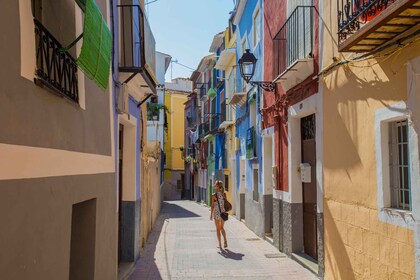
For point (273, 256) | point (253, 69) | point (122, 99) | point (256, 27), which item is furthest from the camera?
point (256, 27)

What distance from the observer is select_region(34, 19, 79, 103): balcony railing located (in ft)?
11.5

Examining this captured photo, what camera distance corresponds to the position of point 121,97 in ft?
25.1

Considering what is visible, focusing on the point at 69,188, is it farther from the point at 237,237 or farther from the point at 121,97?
the point at 237,237

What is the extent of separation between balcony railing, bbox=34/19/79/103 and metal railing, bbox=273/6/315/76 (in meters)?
5.04

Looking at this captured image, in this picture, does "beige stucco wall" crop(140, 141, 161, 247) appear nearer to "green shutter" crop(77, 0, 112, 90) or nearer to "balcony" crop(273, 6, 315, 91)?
"balcony" crop(273, 6, 315, 91)

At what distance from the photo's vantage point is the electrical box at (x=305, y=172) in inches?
345

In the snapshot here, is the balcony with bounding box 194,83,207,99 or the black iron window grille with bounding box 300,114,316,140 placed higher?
the balcony with bounding box 194,83,207,99

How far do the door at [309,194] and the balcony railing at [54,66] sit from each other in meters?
5.57

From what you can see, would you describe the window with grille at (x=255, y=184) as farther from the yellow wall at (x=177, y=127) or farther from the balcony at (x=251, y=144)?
the yellow wall at (x=177, y=127)

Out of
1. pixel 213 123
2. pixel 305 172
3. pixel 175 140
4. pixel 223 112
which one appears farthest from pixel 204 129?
pixel 305 172

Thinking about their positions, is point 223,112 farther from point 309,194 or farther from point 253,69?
point 309,194

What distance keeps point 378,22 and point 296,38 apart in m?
4.67

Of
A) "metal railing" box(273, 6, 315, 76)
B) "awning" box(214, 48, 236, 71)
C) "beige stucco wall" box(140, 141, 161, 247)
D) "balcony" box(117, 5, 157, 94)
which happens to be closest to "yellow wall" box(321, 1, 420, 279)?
"metal railing" box(273, 6, 315, 76)

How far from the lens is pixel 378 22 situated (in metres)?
4.36
